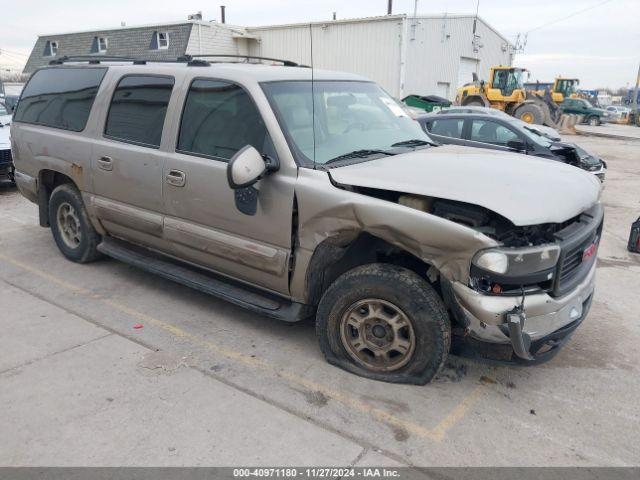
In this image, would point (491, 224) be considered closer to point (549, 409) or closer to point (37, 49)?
point (549, 409)

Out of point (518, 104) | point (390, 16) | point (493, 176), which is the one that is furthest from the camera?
point (518, 104)

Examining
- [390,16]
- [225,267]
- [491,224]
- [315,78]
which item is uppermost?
[390,16]

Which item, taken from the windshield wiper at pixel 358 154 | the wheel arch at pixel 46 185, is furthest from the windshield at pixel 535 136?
the wheel arch at pixel 46 185

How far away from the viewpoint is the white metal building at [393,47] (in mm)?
24156

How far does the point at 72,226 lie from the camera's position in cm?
554

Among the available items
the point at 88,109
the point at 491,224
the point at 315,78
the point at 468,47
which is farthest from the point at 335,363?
the point at 468,47

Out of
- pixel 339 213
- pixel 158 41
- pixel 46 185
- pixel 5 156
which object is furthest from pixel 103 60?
pixel 158 41

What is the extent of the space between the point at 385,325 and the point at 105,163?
9.68ft

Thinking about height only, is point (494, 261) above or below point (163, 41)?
below

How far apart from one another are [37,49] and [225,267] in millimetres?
37735

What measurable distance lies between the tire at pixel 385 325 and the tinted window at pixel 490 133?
6.83 meters

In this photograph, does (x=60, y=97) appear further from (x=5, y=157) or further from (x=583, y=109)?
(x=583, y=109)

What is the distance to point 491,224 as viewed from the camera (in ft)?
9.91

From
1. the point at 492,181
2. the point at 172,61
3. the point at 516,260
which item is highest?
the point at 172,61
